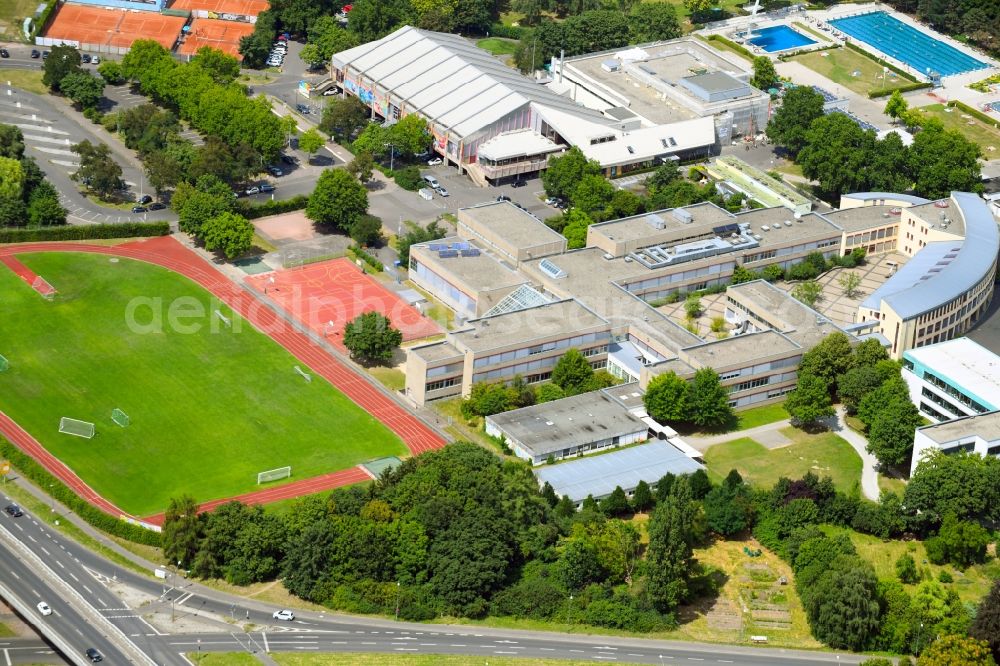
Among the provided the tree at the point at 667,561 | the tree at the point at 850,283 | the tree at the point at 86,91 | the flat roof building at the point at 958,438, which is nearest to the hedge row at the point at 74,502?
the tree at the point at 667,561

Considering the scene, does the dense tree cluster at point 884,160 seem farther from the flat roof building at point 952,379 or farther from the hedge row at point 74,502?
the hedge row at point 74,502

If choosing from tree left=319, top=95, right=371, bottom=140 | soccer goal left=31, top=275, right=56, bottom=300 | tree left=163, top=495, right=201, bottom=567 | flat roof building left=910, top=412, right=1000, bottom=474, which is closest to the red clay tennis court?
soccer goal left=31, top=275, right=56, bottom=300

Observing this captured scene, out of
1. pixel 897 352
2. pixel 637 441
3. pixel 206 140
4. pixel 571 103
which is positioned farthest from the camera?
pixel 571 103

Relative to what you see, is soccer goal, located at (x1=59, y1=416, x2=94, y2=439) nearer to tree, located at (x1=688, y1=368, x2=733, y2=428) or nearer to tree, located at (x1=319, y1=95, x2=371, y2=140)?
tree, located at (x1=688, y1=368, x2=733, y2=428)

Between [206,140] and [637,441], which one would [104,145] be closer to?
[206,140]

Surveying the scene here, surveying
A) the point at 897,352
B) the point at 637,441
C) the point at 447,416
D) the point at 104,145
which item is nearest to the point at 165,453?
the point at 447,416

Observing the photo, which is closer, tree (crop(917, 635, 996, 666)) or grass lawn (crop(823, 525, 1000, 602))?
tree (crop(917, 635, 996, 666))

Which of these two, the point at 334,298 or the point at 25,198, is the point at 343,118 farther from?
the point at 25,198
